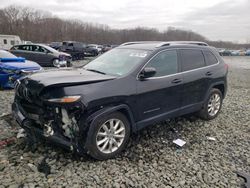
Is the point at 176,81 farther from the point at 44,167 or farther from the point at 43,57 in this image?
the point at 43,57

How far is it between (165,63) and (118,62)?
876 millimetres

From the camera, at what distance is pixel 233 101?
7.38 metres

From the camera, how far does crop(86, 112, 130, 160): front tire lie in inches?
119

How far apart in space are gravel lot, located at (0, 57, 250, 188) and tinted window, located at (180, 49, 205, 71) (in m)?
1.35

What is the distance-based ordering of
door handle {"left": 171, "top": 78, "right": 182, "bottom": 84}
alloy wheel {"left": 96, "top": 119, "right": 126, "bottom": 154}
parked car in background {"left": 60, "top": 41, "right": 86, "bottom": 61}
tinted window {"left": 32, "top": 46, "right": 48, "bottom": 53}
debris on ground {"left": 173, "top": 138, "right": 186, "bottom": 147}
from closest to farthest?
alloy wheel {"left": 96, "top": 119, "right": 126, "bottom": 154}
debris on ground {"left": 173, "top": 138, "right": 186, "bottom": 147}
door handle {"left": 171, "top": 78, "right": 182, "bottom": 84}
tinted window {"left": 32, "top": 46, "right": 48, "bottom": 53}
parked car in background {"left": 60, "top": 41, "right": 86, "bottom": 61}

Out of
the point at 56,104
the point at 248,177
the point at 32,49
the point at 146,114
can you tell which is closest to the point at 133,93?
the point at 146,114

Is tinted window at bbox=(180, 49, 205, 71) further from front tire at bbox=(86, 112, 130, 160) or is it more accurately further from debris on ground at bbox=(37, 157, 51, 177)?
debris on ground at bbox=(37, 157, 51, 177)

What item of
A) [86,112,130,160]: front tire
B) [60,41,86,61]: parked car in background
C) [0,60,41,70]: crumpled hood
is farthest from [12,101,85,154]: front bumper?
[60,41,86,61]: parked car in background

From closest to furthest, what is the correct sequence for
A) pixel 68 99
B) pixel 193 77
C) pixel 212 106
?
1. pixel 68 99
2. pixel 193 77
3. pixel 212 106

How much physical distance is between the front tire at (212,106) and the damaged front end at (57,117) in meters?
3.22

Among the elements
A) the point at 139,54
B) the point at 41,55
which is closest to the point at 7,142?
the point at 139,54

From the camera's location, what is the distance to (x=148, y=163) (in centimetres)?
331

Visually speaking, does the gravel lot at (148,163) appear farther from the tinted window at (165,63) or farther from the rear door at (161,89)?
the tinted window at (165,63)

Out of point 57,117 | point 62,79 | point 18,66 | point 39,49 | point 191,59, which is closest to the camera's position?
point 57,117
